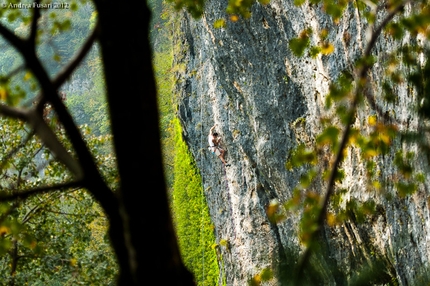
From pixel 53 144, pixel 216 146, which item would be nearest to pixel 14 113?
pixel 53 144

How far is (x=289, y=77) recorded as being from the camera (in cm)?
1074

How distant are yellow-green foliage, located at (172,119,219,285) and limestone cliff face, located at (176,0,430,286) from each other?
31.6 inches

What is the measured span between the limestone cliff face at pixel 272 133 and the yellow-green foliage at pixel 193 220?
0.80m

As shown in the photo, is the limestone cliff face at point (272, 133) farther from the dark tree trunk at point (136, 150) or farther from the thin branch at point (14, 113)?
the thin branch at point (14, 113)

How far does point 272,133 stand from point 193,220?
844 cm

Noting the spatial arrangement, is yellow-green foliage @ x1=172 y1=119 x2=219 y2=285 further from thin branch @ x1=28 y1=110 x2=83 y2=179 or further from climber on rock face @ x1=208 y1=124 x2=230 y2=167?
thin branch @ x1=28 y1=110 x2=83 y2=179

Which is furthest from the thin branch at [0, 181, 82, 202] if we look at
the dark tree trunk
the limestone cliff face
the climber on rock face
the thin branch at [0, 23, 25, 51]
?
the climber on rock face

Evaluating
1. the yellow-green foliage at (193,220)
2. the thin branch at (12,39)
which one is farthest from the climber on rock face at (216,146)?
the thin branch at (12,39)

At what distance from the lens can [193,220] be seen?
775 inches

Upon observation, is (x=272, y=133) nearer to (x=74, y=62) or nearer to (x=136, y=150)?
(x=74, y=62)

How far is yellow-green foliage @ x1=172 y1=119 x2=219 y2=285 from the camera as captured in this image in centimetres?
1884

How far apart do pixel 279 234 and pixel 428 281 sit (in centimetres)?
1041

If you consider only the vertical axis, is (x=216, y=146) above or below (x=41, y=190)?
above

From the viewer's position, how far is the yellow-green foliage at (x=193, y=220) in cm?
1884
